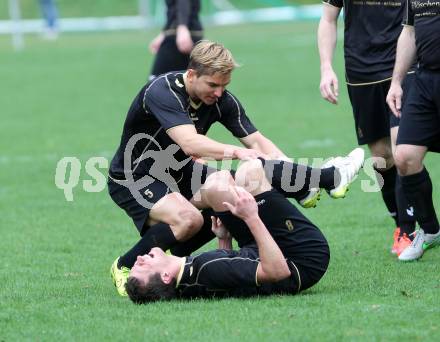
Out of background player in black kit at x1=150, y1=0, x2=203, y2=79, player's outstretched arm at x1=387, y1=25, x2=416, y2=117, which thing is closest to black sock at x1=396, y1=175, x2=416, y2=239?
player's outstretched arm at x1=387, y1=25, x2=416, y2=117

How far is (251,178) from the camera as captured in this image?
624cm

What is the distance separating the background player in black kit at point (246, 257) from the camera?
19.6ft

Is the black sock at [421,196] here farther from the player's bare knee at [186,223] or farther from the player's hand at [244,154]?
the player's bare knee at [186,223]

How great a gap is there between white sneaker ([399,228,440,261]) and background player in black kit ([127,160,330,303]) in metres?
1.18

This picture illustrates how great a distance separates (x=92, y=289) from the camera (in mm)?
6684

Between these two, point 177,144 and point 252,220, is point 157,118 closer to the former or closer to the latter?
point 177,144

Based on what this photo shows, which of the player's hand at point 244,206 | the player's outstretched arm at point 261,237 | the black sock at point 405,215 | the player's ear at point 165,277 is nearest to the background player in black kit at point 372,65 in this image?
the black sock at point 405,215

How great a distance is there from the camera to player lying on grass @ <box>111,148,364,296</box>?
20.9 feet

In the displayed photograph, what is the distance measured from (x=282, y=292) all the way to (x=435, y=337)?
1.32 meters

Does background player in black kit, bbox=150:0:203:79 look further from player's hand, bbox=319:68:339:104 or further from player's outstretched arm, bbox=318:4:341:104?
player's hand, bbox=319:68:339:104

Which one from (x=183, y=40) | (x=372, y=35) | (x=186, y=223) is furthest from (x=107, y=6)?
(x=186, y=223)

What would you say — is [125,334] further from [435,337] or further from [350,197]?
[350,197]

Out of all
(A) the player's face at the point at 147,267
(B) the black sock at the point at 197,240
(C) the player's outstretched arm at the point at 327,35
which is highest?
(C) the player's outstretched arm at the point at 327,35

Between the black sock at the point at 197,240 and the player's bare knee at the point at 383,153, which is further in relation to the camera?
the player's bare knee at the point at 383,153
